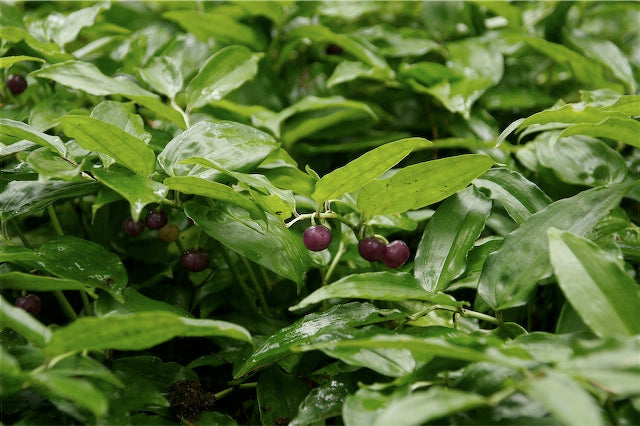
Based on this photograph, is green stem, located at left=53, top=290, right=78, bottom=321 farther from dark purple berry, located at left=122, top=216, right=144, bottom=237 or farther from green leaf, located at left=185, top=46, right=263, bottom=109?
green leaf, located at left=185, top=46, right=263, bottom=109

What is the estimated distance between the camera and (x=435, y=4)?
4.84 feet

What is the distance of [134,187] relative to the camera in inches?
30.0

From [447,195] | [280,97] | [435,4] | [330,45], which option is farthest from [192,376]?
[435,4]

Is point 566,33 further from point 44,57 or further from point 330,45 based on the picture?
point 44,57

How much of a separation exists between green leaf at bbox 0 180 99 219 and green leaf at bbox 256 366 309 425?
1.27 ft

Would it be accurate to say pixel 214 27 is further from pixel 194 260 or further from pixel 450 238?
pixel 450 238

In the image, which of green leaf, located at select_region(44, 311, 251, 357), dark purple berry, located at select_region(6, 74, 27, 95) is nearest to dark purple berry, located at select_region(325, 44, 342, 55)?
dark purple berry, located at select_region(6, 74, 27, 95)

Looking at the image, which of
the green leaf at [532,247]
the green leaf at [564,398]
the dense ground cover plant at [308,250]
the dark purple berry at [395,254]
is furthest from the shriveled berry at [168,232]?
the green leaf at [564,398]

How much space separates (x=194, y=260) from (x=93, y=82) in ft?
1.19

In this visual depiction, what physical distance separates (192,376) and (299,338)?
190mm

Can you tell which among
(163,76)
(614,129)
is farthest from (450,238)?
(163,76)

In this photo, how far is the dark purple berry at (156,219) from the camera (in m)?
0.85

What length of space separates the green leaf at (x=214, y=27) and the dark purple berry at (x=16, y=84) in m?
0.37

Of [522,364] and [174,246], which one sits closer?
[522,364]
